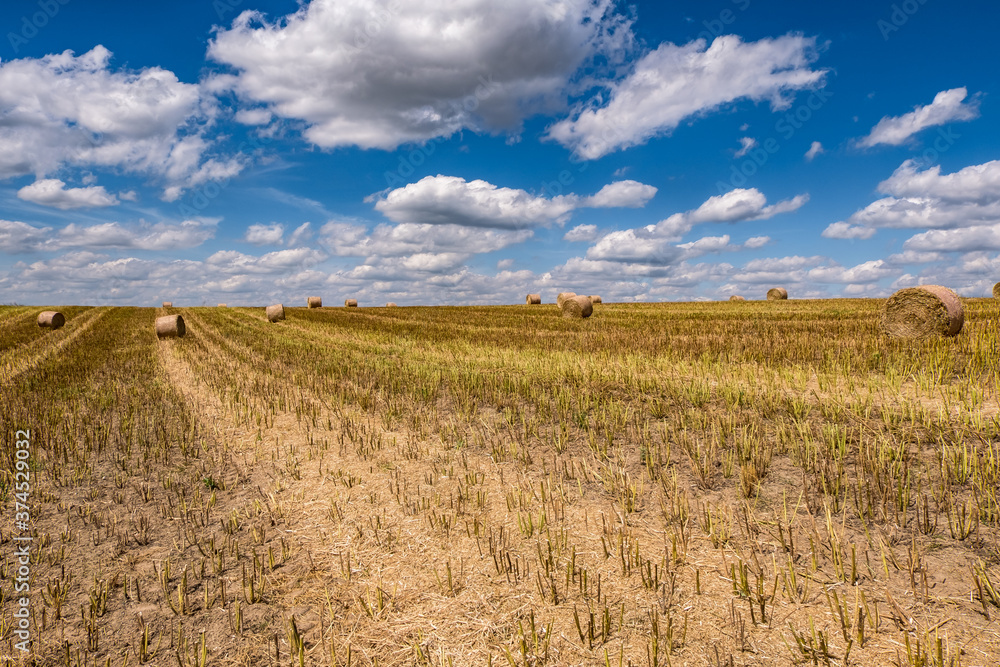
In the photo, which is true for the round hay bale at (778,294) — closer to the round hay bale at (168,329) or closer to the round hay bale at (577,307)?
the round hay bale at (577,307)

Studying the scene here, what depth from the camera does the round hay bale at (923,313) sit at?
1352 cm

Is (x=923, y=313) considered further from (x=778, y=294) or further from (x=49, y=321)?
(x=49, y=321)

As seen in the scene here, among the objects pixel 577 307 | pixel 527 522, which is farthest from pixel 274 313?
pixel 527 522

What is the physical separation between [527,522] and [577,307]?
2350cm

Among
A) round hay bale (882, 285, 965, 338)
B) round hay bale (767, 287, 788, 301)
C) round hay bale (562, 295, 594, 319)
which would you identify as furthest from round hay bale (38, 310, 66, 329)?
round hay bale (767, 287, 788, 301)

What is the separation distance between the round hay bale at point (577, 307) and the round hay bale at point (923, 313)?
14.3 metres

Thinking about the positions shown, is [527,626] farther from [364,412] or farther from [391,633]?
[364,412]

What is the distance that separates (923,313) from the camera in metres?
14.0

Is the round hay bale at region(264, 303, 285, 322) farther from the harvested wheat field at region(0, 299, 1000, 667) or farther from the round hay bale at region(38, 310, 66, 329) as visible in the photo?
the harvested wheat field at region(0, 299, 1000, 667)

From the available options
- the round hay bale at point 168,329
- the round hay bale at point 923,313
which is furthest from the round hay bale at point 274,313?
the round hay bale at point 923,313

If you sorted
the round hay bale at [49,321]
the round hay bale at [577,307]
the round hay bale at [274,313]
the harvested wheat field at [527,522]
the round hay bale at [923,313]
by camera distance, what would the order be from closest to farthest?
the harvested wheat field at [527,522] → the round hay bale at [923,313] → the round hay bale at [577,307] → the round hay bale at [49,321] → the round hay bale at [274,313]

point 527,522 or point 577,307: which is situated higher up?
point 577,307

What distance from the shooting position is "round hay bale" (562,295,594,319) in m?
Result: 27.4

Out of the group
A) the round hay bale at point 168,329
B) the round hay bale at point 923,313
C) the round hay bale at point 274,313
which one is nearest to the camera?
the round hay bale at point 923,313
